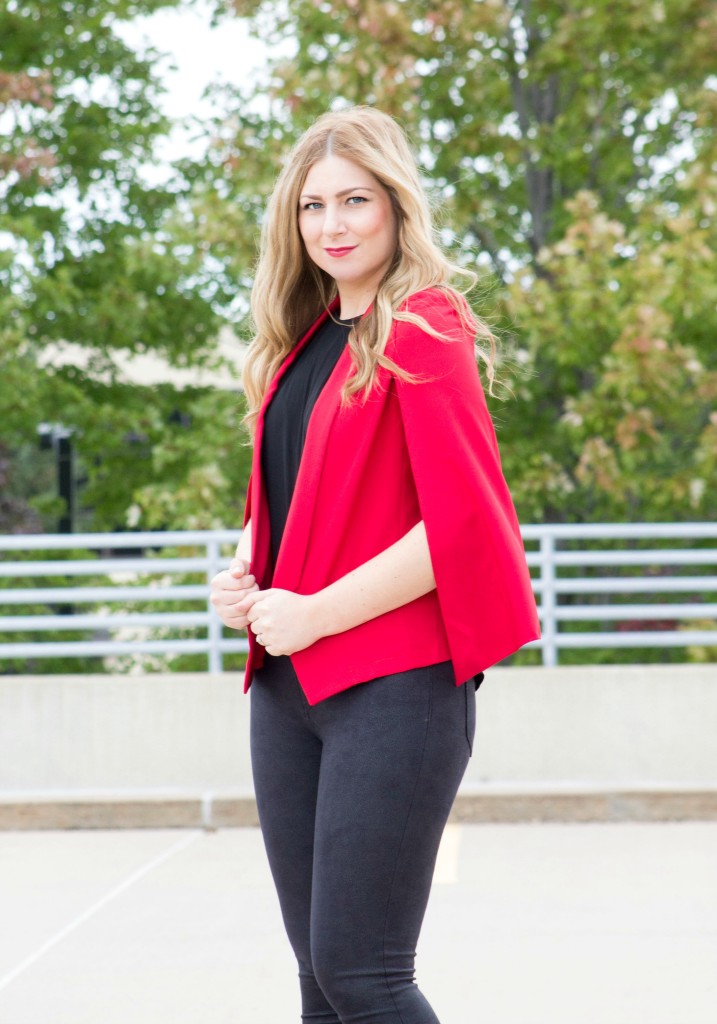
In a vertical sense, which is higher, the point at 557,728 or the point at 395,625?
A: the point at 395,625

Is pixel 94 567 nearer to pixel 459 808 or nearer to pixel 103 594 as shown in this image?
pixel 103 594

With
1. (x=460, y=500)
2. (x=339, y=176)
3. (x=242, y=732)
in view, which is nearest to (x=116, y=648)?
(x=242, y=732)

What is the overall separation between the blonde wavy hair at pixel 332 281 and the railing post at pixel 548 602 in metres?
4.98

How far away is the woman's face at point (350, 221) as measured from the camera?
208 cm

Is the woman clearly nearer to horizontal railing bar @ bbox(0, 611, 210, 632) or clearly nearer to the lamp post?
horizontal railing bar @ bbox(0, 611, 210, 632)

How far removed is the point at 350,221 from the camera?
2.08 metres

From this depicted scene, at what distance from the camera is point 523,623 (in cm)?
197

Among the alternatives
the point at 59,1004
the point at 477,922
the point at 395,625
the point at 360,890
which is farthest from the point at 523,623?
the point at 477,922

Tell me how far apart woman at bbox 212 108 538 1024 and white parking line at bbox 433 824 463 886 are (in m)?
3.09

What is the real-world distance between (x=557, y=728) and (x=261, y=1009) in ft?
10.9

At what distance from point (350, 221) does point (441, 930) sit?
10.6 feet

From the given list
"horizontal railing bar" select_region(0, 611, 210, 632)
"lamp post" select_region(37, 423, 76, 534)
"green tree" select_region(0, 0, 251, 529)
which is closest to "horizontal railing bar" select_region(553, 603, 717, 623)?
"horizontal railing bar" select_region(0, 611, 210, 632)

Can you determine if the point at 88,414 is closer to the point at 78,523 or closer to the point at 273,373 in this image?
the point at 78,523

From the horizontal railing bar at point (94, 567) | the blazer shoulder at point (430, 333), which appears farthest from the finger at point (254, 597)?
the horizontal railing bar at point (94, 567)
